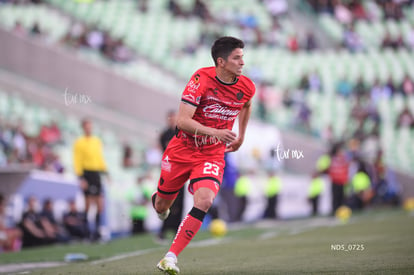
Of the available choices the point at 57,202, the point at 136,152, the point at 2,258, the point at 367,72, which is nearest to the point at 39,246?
the point at 57,202

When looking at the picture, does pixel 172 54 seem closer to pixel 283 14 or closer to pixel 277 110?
pixel 277 110

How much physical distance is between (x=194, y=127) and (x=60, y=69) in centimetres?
1701

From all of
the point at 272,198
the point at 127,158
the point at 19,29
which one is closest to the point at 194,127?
the point at 127,158

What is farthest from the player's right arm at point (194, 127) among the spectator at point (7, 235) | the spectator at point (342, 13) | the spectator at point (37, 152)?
the spectator at point (342, 13)

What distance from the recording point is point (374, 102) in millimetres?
29234

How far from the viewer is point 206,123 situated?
7746mm

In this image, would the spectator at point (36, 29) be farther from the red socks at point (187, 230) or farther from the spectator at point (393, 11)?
the red socks at point (187, 230)

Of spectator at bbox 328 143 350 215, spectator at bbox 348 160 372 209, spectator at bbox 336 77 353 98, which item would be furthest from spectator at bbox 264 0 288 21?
spectator at bbox 328 143 350 215

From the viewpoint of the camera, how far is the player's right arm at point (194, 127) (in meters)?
7.14

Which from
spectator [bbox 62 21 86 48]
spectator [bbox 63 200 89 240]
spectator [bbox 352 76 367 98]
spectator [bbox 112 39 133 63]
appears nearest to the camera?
spectator [bbox 63 200 89 240]

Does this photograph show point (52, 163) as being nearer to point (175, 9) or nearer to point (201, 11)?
point (175, 9)

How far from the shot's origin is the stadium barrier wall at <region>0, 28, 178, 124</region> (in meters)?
23.3

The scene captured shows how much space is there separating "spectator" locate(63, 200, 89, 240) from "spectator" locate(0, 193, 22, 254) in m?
1.52

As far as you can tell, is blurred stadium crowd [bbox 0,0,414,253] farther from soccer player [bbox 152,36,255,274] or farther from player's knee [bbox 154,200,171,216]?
soccer player [bbox 152,36,255,274]
